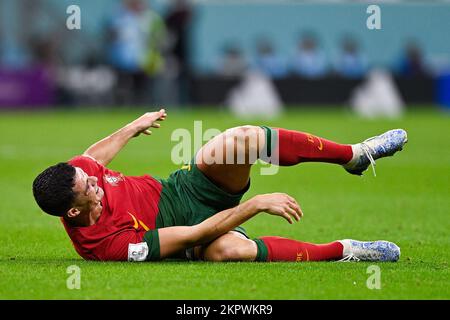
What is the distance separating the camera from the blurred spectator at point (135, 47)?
93.9ft

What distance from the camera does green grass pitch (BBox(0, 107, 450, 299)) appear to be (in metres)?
6.41

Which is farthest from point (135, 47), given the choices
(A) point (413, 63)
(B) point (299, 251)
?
(B) point (299, 251)

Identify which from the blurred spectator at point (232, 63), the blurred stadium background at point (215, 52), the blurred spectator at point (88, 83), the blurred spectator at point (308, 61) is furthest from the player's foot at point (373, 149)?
the blurred spectator at point (308, 61)

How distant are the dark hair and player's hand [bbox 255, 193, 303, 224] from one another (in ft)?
4.49

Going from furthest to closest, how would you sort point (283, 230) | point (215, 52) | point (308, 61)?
point (215, 52)
point (308, 61)
point (283, 230)

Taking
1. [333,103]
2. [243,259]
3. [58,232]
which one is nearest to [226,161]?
[243,259]

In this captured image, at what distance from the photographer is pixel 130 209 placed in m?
Answer: 7.45

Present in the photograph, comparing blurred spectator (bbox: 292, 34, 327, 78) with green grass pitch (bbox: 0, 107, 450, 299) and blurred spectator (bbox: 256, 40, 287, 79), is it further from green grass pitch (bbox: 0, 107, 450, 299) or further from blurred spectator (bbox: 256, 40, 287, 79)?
green grass pitch (bbox: 0, 107, 450, 299)

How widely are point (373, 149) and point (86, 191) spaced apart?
2.23m

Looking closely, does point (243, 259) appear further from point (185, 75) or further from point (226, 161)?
point (185, 75)

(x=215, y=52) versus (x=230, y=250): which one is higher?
(x=215, y=52)

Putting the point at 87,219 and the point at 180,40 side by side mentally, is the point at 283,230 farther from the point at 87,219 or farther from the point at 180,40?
the point at 180,40

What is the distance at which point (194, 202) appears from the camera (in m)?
7.54
